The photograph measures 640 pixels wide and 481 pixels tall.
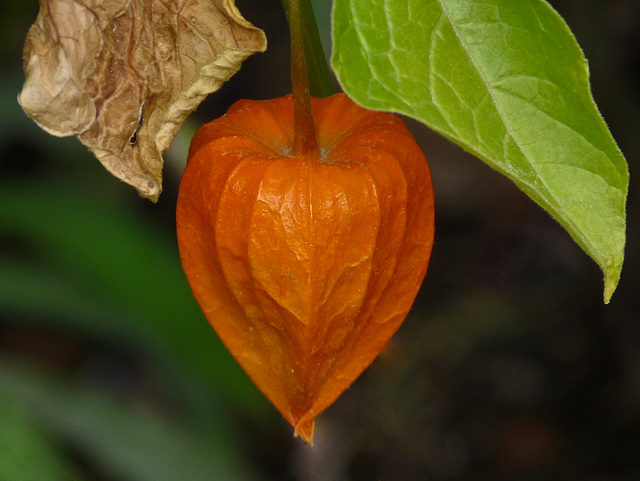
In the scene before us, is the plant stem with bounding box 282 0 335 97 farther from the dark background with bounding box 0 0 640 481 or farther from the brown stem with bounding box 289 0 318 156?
the dark background with bounding box 0 0 640 481

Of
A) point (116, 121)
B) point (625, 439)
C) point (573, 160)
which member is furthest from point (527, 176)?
point (625, 439)

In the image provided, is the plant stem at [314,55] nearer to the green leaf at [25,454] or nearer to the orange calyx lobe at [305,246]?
the orange calyx lobe at [305,246]

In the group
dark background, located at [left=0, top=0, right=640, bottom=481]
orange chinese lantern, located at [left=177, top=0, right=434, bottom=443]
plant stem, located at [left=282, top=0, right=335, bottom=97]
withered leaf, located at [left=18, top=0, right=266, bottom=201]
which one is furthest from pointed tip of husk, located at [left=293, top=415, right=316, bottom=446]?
dark background, located at [left=0, top=0, right=640, bottom=481]

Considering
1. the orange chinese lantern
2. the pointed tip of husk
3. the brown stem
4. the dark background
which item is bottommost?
the dark background

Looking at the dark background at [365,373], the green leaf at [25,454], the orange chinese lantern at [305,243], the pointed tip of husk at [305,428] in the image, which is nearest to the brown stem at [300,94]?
the orange chinese lantern at [305,243]

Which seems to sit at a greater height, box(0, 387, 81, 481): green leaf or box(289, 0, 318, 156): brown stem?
box(289, 0, 318, 156): brown stem
